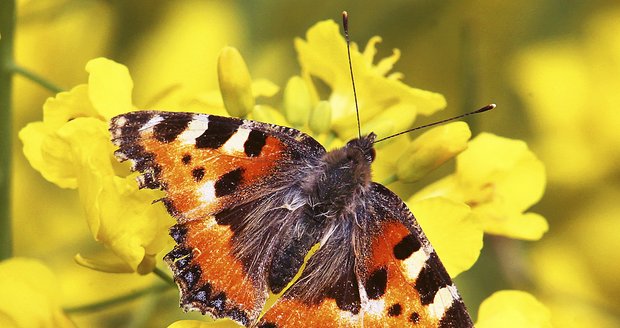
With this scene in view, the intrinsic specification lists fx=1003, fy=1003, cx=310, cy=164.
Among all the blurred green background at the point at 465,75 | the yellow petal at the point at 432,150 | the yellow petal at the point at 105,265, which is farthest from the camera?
the blurred green background at the point at 465,75

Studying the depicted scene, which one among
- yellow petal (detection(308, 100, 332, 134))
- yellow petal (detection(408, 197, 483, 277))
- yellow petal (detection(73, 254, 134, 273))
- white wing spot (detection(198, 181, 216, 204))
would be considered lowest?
yellow petal (detection(408, 197, 483, 277))

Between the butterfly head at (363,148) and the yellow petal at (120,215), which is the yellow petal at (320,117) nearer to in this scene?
the butterfly head at (363,148)

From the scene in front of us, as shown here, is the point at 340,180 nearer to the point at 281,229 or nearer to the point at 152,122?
the point at 281,229

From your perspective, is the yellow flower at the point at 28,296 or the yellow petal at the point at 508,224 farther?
the yellow petal at the point at 508,224

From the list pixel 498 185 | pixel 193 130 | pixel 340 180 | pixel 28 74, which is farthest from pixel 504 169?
pixel 28 74

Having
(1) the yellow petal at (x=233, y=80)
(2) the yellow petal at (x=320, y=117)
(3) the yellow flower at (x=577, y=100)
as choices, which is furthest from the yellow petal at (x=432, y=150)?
(3) the yellow flower at (x=577, y=100)

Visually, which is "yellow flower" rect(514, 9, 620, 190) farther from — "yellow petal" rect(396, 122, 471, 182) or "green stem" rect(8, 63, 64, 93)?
"green stem" rect(8, 63, 64, 93)

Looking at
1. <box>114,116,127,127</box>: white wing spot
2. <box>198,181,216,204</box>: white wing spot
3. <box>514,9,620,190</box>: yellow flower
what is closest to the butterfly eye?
<box>198,181,216,204</box>: white wing spot
